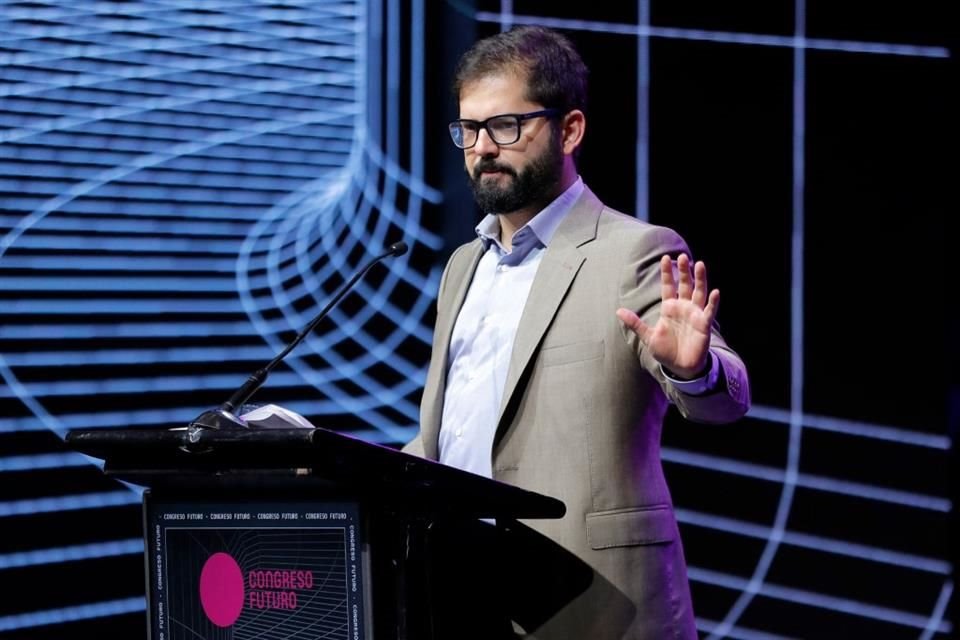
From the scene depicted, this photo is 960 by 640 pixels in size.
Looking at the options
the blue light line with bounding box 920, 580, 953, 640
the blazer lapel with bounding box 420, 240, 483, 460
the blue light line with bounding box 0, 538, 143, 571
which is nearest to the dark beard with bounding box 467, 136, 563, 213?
the blazer lapel with bounding box 420, 240, 483, 460

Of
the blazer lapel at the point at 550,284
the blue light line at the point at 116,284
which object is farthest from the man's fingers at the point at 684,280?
the blue light line at the point at 116,284

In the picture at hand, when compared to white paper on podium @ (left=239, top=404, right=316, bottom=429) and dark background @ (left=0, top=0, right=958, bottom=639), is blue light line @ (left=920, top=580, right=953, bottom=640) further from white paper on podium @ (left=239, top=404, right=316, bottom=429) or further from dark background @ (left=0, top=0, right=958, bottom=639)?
white paper on podium @ (left=239, top=404, right=316, bottom=429)

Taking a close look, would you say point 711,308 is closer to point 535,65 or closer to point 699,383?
point 699,383

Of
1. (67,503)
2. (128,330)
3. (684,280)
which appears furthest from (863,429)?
(67,503)

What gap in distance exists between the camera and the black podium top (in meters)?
1.47

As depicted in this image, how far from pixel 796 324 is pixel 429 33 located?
1.69 meters

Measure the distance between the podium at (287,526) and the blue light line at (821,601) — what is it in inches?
95.7

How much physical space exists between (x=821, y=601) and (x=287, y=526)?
278 cm

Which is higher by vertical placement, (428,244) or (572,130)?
(572,130)

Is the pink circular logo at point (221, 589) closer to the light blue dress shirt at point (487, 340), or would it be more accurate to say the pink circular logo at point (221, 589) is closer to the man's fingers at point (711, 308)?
the light blue dress shirt at point (487, 340)

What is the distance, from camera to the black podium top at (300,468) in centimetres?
147

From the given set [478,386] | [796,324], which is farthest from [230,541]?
[796,324]

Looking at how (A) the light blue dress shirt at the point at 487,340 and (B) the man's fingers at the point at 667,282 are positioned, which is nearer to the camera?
(B) the man's fingers at the point at 667,282

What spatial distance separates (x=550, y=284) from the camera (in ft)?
6.98
